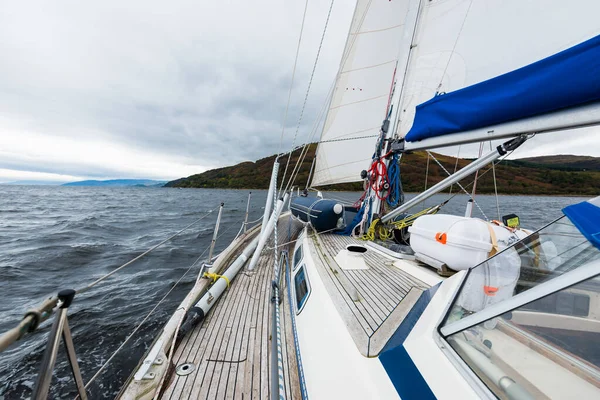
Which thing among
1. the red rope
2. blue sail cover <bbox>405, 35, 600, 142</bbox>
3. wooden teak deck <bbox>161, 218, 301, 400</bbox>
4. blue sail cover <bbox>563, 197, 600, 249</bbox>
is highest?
blue sail cover <bbox>405, 35, 600, 142</bbox>

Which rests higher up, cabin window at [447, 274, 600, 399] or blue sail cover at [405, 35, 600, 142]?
blue sail cover at [405, 35, 600, 142]

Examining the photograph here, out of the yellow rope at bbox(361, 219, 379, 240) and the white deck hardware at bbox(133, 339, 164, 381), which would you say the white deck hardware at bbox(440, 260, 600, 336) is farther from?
the yellow rope at bbox(361, 219, 379, 240)

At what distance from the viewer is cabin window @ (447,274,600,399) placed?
2.86 ft

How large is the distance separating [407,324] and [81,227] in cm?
1651

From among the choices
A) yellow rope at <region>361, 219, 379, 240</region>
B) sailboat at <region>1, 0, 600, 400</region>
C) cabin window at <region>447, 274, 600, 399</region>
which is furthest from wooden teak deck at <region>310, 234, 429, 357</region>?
yellow rope at <region>361, 219, 379, 240</region>

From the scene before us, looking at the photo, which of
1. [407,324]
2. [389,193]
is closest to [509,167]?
[389,193]

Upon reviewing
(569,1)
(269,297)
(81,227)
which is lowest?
(81,227)

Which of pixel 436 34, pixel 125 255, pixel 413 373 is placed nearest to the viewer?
pixel 413 373

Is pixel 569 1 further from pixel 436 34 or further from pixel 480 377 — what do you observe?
pixel 480 377

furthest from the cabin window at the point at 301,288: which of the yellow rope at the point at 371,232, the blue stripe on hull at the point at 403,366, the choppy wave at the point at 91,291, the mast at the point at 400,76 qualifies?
the choppy wave at the point at 91,291

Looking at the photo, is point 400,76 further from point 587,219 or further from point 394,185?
point 587,219

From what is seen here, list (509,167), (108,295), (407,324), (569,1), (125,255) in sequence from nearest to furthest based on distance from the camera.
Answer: (407,324) < (569,1) < (108,295) < (125,255) < (509,167)

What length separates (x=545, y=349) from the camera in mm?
978

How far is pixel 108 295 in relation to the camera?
5.54m
